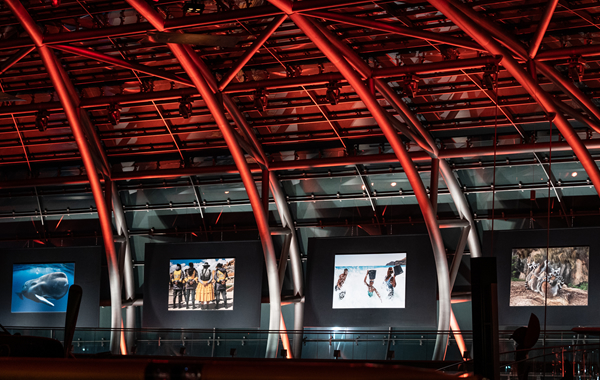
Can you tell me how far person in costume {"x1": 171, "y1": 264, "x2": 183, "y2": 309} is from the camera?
26812 mm

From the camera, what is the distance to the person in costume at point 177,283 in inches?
1056

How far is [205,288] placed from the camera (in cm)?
2689

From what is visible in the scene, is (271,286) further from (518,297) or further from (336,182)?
(518,297)

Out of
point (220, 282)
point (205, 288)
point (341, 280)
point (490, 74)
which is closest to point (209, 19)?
point (490, 74)

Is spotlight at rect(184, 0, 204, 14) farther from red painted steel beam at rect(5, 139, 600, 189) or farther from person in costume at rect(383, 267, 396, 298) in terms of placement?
person in costume at rect(383, 267, 396, 298)

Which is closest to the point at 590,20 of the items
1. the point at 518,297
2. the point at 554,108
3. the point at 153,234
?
the point at 554,108

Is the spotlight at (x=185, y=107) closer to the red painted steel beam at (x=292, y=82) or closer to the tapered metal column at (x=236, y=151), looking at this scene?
the red painted steel beam at (x=292, y=82)

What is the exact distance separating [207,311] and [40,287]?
813 centimetres

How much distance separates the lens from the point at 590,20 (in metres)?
18.8

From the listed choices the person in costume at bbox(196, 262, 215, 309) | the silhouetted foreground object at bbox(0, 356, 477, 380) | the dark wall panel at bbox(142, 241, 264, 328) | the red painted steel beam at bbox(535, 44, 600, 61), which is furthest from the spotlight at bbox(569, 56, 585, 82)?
the silhouetted foreground object at bbox(0, 356, 477, 380)

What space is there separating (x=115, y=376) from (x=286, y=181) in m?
28.6

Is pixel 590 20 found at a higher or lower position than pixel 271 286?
higher

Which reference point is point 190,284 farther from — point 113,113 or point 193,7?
point 193,7

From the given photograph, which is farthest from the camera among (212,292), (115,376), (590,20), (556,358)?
(212,292)
